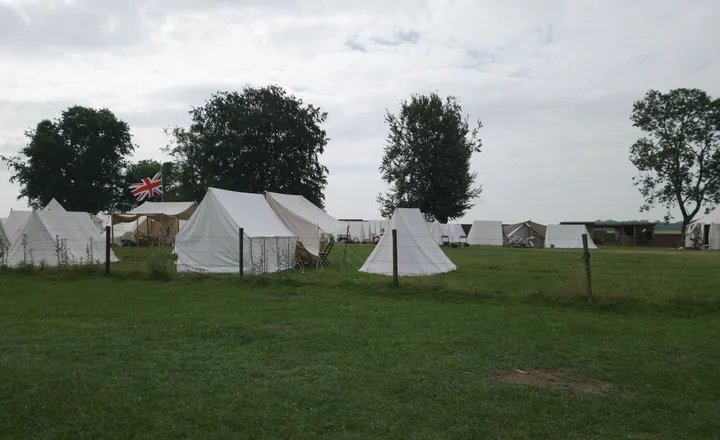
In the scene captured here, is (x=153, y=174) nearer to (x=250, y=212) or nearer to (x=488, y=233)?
(x=488, y=233)

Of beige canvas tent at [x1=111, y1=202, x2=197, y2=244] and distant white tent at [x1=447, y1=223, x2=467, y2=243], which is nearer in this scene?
beige canvas tent at [x1=111, y1=202, x2=197, y2=244]

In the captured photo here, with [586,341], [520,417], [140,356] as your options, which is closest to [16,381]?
[140,356]

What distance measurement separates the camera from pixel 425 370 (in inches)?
221

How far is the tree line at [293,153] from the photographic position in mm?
42500

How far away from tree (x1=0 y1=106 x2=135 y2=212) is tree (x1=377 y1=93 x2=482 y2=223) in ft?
86.6

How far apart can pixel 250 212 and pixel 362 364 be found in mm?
12961

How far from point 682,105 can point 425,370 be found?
50.8 m

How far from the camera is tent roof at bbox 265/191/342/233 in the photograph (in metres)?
21.5

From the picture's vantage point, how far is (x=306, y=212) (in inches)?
882

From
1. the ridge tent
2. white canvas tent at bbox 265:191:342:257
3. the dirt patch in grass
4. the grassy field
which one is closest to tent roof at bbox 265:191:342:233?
white canvas tent at bbox 265:191:342:257

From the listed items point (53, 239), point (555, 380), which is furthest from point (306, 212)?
point (555, 380)

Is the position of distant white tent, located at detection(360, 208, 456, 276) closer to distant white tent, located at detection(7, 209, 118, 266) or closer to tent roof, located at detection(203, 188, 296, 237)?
tent roof, located at detection(203, 188, 296, 237)

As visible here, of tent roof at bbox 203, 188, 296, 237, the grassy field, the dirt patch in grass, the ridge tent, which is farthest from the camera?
the ridge tent

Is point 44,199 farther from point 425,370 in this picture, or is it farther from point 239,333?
point 425,370
